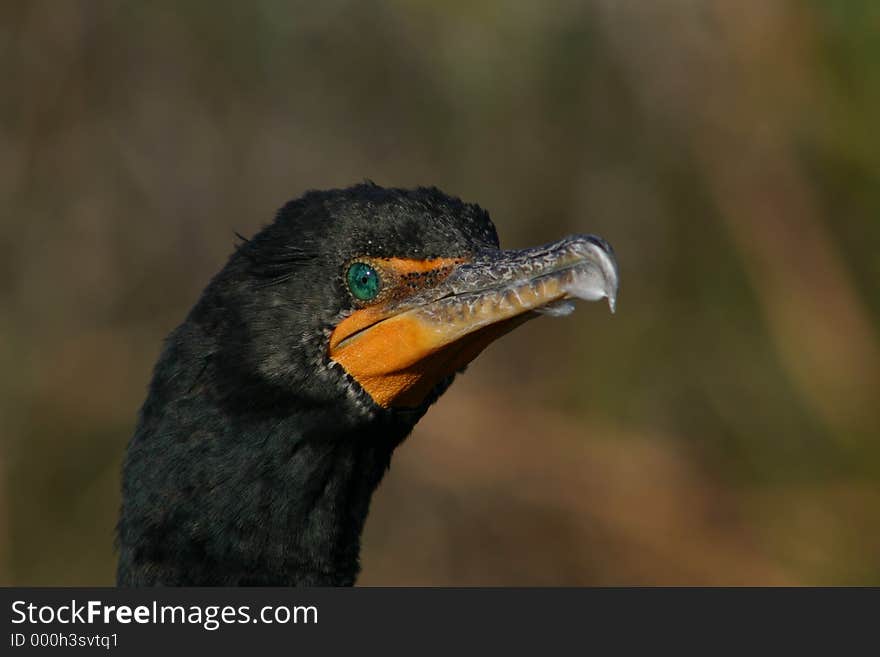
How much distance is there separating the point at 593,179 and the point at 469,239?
15.7 feet

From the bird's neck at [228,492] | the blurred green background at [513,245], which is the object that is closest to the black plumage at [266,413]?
the bird's neck at [228,492]

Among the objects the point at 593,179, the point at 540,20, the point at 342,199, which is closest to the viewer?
the point at 342,199

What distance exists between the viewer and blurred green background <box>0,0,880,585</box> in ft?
26.6

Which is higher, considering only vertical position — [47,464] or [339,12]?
[339,12]

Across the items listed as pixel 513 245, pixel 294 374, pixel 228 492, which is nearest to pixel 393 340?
pixel 294 374

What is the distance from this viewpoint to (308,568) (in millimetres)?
3814

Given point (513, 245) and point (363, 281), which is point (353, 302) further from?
point (513, 245)

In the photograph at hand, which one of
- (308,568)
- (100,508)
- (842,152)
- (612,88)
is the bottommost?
(308,568)

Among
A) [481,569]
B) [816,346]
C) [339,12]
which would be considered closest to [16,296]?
[339,12]

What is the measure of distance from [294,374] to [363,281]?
32 centimetres

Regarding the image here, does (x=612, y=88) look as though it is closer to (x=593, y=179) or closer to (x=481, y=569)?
(x=593, y=179)

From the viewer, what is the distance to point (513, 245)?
857cm

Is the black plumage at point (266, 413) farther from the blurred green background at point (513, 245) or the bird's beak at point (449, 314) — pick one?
the blurred green background at point (513, 245)

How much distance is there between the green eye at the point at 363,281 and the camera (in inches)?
148
